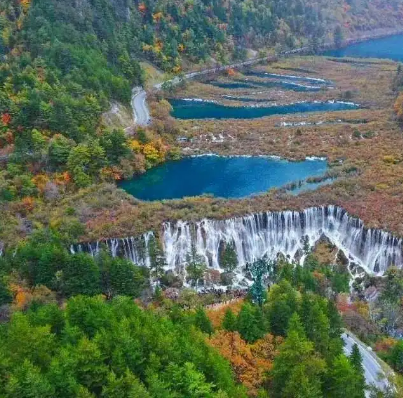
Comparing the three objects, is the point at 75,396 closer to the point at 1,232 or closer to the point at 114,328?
the point at 114,328

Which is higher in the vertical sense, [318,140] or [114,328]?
[114,328]

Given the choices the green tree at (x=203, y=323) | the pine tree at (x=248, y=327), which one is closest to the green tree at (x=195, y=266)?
Answer: the green tree at (x=203, y=323)

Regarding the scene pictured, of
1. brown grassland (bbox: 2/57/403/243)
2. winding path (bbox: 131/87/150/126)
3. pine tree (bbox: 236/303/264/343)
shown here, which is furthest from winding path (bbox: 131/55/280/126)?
pine tree (bbox: 236/303/264/343)

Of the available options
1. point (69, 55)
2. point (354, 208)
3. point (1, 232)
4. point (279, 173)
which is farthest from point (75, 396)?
point (69, 55)

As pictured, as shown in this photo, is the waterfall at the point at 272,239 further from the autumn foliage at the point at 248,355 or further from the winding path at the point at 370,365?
the autumn foliage at the point at 248,355

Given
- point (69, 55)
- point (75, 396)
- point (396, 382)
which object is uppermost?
point (69, 55)

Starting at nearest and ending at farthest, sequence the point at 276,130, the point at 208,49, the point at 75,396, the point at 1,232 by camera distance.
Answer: the point at 75,396 < the point at 1,232 < the point at 276,130 < the point at 208,49
